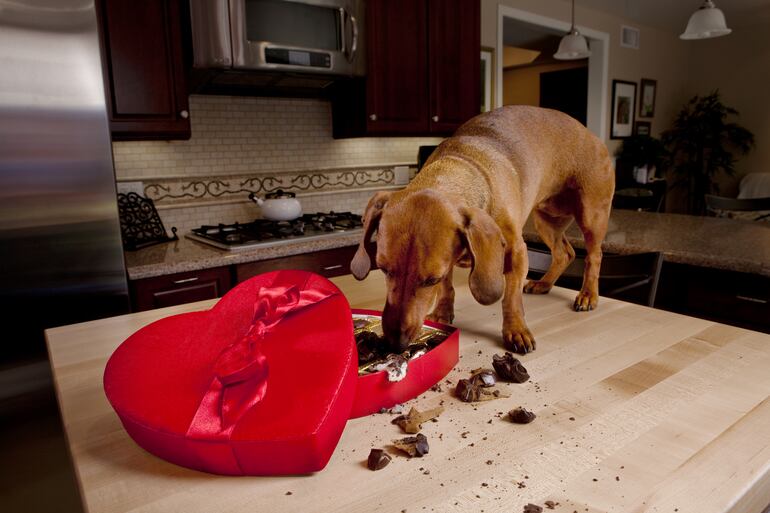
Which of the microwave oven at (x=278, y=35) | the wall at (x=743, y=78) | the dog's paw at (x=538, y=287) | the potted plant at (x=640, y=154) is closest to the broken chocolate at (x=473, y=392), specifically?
the dog's paw at (x=538, y=287)

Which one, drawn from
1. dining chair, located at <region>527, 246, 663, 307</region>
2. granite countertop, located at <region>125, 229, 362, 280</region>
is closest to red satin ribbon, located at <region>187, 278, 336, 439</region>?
dining chair, located at <region>527, 246, 663, 307</region>

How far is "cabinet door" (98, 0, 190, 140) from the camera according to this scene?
2.43m

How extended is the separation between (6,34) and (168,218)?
1.35m

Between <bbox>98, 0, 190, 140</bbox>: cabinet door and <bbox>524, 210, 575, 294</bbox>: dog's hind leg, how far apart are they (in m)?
2.02

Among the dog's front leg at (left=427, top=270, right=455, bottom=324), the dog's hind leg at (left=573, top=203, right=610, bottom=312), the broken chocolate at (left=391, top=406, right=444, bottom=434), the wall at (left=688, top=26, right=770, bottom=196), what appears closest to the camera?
the broken chocolate at (left=391, top=406, right=444, bottom=434)

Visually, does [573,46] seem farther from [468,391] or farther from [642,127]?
[468,391]

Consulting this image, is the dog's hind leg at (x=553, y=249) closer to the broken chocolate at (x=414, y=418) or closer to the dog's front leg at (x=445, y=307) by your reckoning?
the dog's front leg at (x=445, y=307)

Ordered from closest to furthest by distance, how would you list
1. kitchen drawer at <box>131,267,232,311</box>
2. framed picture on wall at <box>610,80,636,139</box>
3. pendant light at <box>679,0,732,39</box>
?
1. kitchen drawer at <box>131,267,232,311</box>
2. pendant light at <box>679,0,732,39</box>
3. framed picture on wall at <box>610,80,636,139</box>

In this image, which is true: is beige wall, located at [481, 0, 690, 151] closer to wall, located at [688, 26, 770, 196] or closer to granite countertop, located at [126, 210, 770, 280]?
wall, located at [688, 26, 770, 196]

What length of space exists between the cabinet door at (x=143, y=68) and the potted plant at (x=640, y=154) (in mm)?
6026

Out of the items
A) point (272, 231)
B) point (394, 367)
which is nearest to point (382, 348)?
point (394, 367)

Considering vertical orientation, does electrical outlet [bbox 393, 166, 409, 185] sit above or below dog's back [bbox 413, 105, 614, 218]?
below

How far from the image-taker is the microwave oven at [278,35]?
2.50 m

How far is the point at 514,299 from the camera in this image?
1049mm
